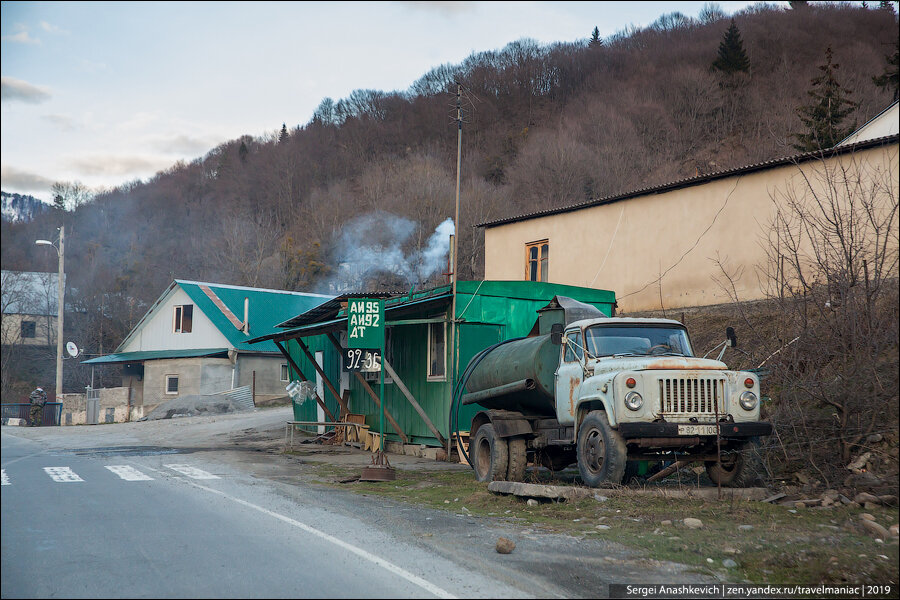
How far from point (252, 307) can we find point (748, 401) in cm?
3834

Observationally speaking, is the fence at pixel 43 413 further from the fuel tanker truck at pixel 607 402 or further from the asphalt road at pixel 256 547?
the fuel tanker truck at pixel 607 402

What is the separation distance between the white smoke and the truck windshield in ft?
101

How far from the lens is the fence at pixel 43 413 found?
126 ft

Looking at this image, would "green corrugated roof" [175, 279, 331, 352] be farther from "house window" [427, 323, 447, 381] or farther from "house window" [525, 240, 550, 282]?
"house window" [427, 323, 447, 381]

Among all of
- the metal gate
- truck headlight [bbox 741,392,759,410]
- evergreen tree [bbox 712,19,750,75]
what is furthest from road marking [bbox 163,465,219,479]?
evergreen tree [bbox 712,19,750,75]

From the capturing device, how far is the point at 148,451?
19.6 metres

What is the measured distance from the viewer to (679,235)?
2341 cm

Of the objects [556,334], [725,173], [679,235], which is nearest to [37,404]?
[679,235]

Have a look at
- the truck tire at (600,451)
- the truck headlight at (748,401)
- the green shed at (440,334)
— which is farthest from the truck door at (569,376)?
the green shed at (440,334)

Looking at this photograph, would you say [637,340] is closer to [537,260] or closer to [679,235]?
[679,235]

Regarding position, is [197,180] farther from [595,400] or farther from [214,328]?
[595,400]

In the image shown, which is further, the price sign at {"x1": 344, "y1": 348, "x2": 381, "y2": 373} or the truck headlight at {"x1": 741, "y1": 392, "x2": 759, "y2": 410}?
the price sign at {"x1": 344, "y1": 348, "x2": 381, "y2": 373}

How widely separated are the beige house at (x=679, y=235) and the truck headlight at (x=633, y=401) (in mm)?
9055

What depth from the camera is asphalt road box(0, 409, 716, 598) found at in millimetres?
6031
